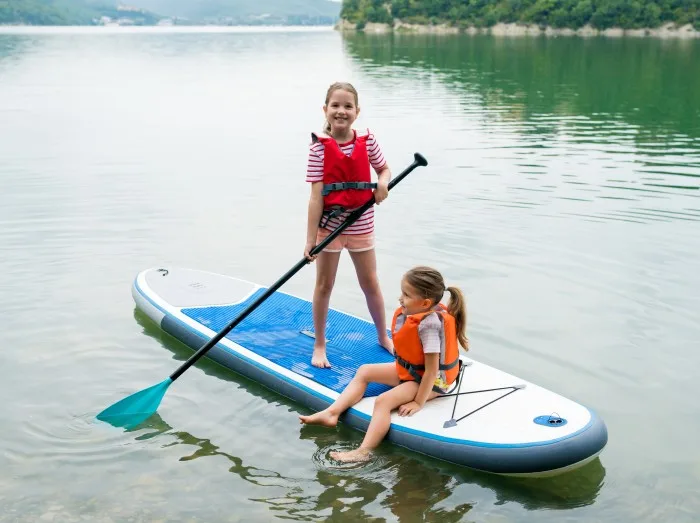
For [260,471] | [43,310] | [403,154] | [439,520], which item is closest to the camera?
[439,520]

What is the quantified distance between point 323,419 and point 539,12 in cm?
9929

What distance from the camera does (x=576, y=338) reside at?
6.81m

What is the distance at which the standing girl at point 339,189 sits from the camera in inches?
213

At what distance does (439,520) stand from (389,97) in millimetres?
20283

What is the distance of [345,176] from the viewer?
5465 millimetres

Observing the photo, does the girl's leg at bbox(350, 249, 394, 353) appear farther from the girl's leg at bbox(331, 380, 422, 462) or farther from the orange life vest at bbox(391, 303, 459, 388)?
the girl's leg at bbox(331, 380, 422, 462)

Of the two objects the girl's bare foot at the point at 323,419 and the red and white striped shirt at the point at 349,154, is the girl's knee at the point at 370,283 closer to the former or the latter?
the red and white striped shirt at the point at 349,154

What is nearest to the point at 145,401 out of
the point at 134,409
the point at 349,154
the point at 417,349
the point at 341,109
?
the point at 134,409

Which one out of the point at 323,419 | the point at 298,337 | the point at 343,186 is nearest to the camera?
the point at 323,419

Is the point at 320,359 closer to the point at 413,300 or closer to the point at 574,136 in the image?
the point at 413,300

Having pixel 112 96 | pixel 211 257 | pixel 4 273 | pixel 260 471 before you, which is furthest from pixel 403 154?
pixel 112 96

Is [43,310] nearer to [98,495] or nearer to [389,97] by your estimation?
[98,495]

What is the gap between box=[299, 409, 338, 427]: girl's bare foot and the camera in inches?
206

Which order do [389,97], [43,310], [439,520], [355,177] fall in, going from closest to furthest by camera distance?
[439,520]
[355,177]
[43,310]
[389,97]
